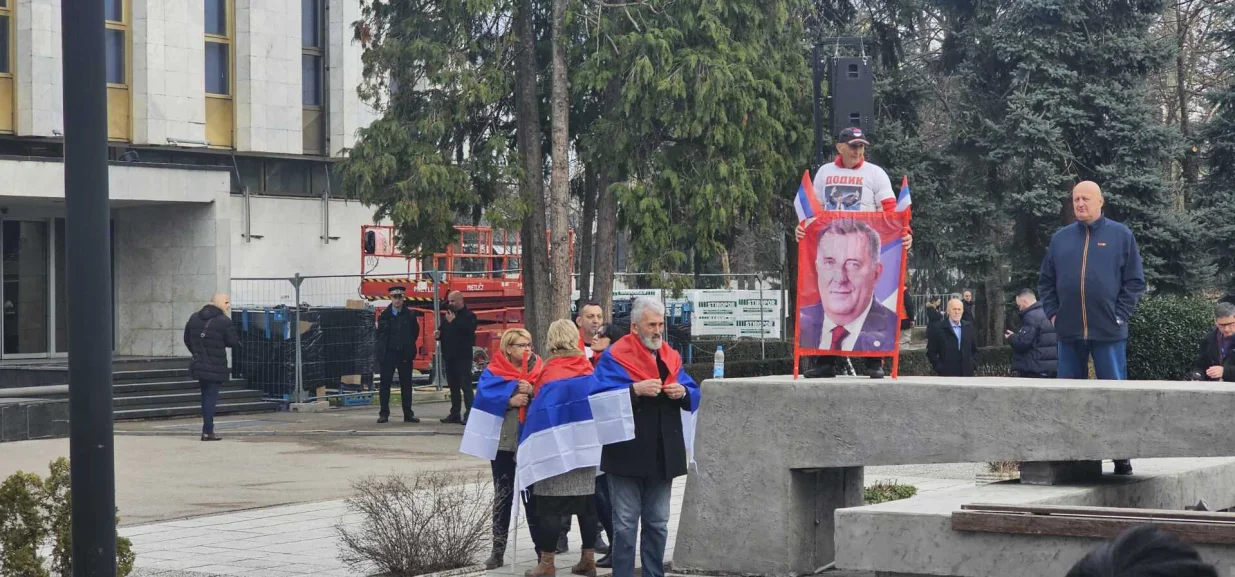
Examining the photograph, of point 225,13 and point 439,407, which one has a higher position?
point 225,13

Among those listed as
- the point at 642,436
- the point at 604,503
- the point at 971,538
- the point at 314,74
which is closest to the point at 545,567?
the point at 604,503

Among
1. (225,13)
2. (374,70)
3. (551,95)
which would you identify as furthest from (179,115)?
(551,95)

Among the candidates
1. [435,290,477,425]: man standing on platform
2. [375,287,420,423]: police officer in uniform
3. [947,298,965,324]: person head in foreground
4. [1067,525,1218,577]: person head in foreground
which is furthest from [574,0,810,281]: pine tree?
[1067,525,1218,577]: person head in foreground

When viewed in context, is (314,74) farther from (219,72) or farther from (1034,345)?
(1034,345)

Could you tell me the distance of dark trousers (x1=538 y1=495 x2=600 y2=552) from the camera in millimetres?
9453

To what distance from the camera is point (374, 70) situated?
76.9 feet

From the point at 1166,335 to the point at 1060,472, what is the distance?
64.2 ft

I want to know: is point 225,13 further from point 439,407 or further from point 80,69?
point 80,69

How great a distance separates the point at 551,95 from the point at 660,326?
14.4m

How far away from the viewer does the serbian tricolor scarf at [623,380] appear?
28.6 ft

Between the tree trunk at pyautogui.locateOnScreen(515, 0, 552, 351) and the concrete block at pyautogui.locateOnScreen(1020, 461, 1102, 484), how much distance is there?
13827mm

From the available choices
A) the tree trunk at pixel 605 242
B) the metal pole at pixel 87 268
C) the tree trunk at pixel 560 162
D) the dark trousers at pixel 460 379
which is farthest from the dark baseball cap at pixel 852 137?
the tree trunk at pixel 605 242

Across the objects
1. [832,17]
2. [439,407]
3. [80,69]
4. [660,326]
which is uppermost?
[832,17]

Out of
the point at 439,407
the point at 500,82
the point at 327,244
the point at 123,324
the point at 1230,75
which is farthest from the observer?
the point at 327,244
